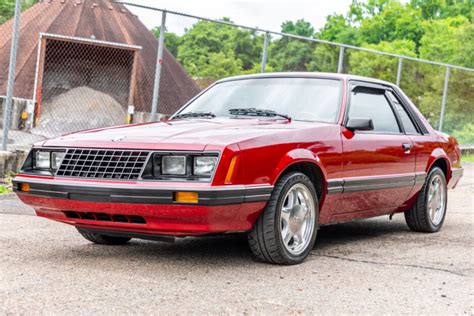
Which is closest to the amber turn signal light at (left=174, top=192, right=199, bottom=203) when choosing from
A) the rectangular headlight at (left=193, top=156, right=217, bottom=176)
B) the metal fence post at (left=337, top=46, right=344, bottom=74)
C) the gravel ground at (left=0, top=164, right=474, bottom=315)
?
the rectangular headlight at (left=193, top=156, right=217, bottom=176)

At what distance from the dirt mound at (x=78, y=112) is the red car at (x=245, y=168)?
8060 millimetres

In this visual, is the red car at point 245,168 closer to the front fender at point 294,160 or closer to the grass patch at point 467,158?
the front fender at point 294,160

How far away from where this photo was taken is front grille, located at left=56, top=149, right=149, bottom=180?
195 inches

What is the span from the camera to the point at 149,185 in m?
4.82

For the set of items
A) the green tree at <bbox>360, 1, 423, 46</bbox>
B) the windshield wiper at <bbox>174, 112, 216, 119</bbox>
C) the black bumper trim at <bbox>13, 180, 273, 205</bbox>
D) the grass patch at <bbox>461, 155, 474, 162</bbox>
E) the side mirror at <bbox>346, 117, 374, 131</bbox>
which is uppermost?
the green tree at <bbox>360, 1, 423, 46</bbox>

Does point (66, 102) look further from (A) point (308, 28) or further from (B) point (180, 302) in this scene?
(A) point (308, 28)

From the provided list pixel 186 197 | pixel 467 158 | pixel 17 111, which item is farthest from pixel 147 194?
pixel 467 158

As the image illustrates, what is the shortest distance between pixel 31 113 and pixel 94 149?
9476 mm

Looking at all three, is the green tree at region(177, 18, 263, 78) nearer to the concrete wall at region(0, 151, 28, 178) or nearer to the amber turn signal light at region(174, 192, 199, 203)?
the concrete wall at region(0, 151, 28, 178)

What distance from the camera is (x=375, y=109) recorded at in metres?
6.99

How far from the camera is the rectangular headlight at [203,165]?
4.86 m

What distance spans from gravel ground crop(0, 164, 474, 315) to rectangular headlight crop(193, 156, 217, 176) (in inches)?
27.2

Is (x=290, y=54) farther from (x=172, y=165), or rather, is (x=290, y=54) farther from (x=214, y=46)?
(x=172, y=165)

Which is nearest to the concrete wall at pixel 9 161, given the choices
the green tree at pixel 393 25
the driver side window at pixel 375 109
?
the driver side window at pixel 375 109
